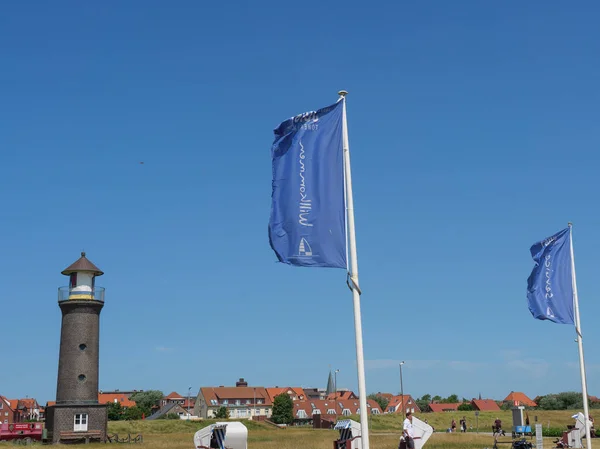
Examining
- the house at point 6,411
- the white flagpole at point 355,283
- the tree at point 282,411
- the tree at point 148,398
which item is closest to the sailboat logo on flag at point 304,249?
the white flagpole at point 355,283

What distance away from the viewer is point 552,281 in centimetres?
3031

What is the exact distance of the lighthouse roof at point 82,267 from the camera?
187ft

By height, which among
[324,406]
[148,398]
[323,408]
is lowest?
[323,408]

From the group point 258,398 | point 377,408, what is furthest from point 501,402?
point 258,398

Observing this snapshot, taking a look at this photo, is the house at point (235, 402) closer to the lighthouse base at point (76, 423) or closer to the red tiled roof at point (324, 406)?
the red tiled roof at point (324, 406)

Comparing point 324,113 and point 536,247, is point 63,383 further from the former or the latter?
point 324,113

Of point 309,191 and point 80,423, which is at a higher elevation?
point 309,191

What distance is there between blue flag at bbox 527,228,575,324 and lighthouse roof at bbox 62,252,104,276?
3626 centimetres

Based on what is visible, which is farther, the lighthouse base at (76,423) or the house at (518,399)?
the house at (518,399)

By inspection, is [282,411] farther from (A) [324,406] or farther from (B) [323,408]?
(A) [324,406]

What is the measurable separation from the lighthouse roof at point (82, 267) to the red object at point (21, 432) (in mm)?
12084

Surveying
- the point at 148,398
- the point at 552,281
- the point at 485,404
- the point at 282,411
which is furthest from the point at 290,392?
the point at 552,281

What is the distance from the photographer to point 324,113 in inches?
725

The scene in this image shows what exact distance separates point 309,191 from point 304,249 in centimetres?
140
